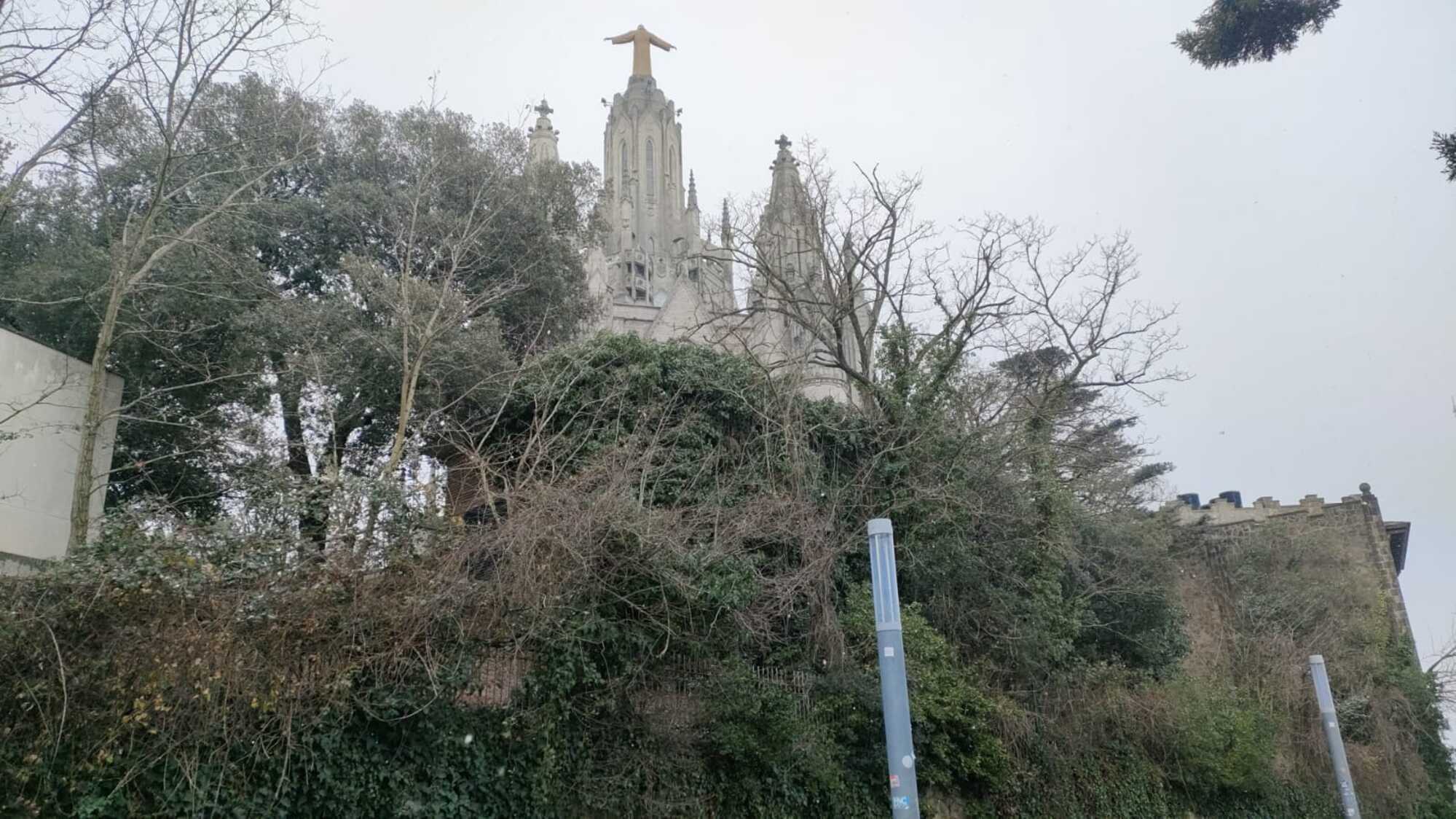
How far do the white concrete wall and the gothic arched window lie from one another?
5320cm

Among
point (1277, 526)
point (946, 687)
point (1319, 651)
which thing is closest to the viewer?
point (946, 687)

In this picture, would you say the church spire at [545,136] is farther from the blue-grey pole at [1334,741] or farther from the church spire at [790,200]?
the blue-grey pole at [1334,741]

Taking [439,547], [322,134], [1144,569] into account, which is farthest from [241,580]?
[1144,569]

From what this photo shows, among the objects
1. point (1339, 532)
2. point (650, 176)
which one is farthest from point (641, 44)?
point (1339, 532)

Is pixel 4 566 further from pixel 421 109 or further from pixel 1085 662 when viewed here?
pixel 1085 662

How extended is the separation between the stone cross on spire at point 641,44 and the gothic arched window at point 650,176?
5.75 m

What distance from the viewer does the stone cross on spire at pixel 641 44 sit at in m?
68.2

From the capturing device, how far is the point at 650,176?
214 feet

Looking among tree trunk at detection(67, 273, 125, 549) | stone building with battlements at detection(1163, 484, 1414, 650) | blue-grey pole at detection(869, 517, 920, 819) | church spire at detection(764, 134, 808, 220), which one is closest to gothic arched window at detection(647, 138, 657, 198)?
stone building with battlements at detection(1163, 484, 1414, 650)

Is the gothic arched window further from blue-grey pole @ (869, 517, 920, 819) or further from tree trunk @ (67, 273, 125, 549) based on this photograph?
blue-grey pole @ (869, 517, 920, 819)

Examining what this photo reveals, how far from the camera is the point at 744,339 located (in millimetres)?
15641

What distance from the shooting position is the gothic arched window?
64.6m

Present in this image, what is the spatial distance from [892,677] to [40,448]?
1071cm

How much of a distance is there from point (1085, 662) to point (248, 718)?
12.6m
